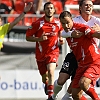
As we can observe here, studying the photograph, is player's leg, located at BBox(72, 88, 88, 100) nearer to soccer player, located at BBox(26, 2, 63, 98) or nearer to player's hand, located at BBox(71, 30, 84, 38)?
player's hand, located at BBox(71, 30, 84, 38)

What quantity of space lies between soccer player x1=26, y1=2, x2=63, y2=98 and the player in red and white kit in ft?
7.57

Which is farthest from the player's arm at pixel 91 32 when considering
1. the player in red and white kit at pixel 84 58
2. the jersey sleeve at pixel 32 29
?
the jersey sleeve at pixel 32 29

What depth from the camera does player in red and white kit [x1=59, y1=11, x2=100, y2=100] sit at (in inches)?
305

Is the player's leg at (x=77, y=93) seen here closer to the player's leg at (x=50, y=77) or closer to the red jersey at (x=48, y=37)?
the player's leg at (x=50, y=77)

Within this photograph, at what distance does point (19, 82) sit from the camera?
12.1 metres

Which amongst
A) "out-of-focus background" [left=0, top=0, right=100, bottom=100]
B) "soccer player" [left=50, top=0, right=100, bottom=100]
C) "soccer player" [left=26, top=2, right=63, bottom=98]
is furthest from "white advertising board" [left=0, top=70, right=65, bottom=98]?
"soccer player" [left=50, top=0, right=100, bottom=100]

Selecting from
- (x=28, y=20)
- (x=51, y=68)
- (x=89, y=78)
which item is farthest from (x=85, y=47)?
(x=28, y=20)

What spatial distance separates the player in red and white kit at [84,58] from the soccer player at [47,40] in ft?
7.57

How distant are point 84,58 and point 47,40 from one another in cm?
276

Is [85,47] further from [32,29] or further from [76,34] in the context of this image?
[32,29]

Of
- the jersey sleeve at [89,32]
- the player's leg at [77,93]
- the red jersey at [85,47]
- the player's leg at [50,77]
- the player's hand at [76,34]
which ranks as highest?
the jersey sleeve at [89,32]

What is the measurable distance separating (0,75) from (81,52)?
4.57 meters

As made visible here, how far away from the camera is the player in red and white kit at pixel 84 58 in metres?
7.75

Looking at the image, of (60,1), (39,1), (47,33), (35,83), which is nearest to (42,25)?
(47,33)
